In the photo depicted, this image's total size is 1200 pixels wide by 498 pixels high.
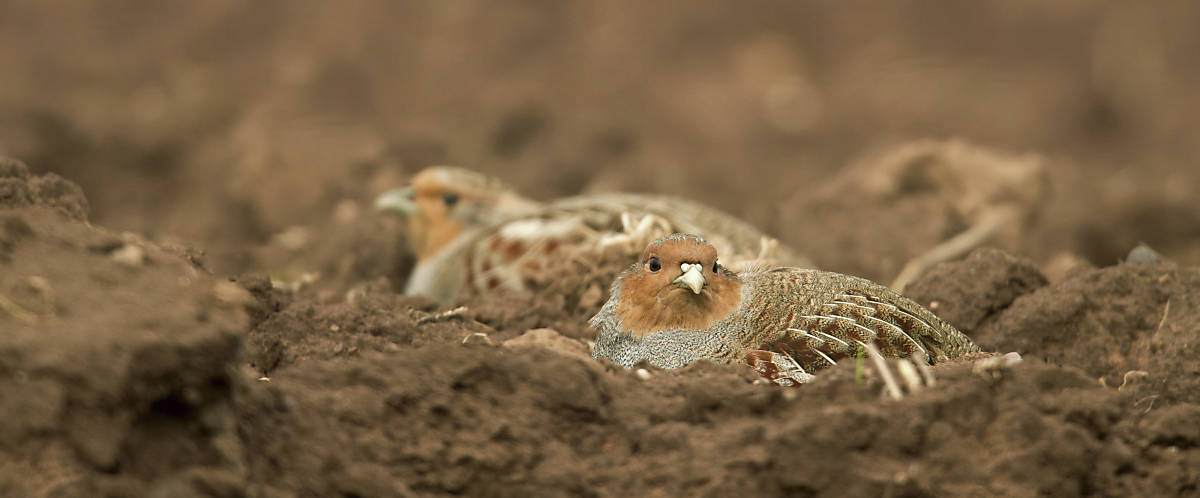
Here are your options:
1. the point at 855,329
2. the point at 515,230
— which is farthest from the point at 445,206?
the point at 855,329

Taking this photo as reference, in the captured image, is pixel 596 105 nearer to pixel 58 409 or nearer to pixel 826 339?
pixel 826 339

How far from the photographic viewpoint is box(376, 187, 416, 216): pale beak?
24.4ft

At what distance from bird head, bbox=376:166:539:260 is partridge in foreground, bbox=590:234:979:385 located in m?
3.26

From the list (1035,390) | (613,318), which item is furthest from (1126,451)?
(613,318)

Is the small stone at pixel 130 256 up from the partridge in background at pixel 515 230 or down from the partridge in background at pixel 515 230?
down

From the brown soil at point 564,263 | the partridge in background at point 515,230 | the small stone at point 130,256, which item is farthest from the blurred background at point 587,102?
the small stone at point 130,256

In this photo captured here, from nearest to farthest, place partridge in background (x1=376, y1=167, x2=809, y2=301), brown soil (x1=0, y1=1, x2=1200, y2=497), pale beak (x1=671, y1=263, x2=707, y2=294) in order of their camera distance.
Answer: brown soil (x1=0, y1=1, x2=1200, y2=497)
pale beak (x1=671, y1=263, x2=707, y2=294)
partridge in background (x1=376, y1=167, x2=809, y2=301)

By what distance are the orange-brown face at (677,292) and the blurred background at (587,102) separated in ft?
11.6

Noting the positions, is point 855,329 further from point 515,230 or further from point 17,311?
point 515,230

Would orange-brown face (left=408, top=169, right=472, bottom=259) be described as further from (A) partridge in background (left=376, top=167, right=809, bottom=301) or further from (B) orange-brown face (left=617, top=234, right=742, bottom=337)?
(B) orange-brown face (left=617, top=234, right=742, bottom=337)

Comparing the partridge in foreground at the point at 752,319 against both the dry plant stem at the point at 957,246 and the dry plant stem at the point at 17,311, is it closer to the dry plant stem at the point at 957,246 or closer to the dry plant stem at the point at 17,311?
the dry plant stem at the point at 17,311

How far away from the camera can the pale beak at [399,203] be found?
7.43 metres

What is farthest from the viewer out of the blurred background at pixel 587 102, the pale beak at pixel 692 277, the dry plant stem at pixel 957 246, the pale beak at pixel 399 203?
the blurred background at pixel 587 102

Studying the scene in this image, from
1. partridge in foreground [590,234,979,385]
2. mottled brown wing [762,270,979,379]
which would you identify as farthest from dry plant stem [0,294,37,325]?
mottled brown wing [762,270,979,379]
